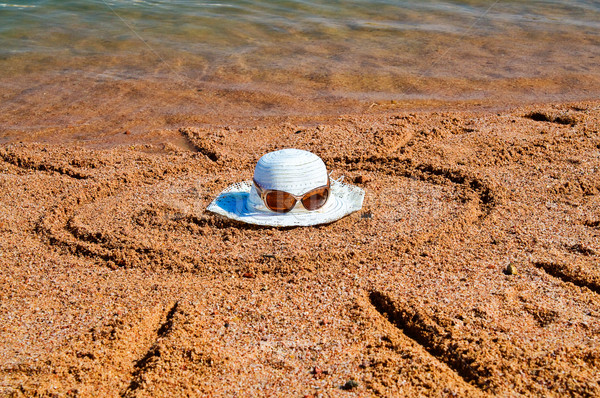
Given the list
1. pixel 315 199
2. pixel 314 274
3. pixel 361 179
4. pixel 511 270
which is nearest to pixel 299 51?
pixel 361 179

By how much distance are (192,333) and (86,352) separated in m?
0.54

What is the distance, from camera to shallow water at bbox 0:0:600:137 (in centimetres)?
772

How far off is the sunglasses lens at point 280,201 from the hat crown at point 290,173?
41 mm

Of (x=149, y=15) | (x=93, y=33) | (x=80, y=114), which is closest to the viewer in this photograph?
(x=80, y=114)

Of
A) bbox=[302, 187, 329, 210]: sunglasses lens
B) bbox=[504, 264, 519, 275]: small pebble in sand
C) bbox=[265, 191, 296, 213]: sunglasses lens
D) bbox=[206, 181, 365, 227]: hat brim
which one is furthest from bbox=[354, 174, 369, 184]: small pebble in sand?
bbox=[504, 264, 519, 275]: small pebble in sand

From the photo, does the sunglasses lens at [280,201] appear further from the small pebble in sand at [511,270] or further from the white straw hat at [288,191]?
the small pebble in sand at [511,270]

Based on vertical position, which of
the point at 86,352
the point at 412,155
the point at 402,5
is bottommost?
the point at 86,352

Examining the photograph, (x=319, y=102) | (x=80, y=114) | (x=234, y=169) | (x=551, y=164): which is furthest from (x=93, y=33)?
(x=551, y=164)

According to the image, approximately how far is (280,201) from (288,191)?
0.11 metres

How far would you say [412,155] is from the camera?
5410 millimetres

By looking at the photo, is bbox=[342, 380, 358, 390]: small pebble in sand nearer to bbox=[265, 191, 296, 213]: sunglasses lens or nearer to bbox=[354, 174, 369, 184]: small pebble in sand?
bbox=[265, 191, 296, 213]: sunglasses lens

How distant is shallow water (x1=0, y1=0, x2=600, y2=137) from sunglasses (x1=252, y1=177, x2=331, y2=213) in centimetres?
289

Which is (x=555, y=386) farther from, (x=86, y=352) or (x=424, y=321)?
(x=86, y=352)

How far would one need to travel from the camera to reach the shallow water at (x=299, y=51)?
7.72 metres
